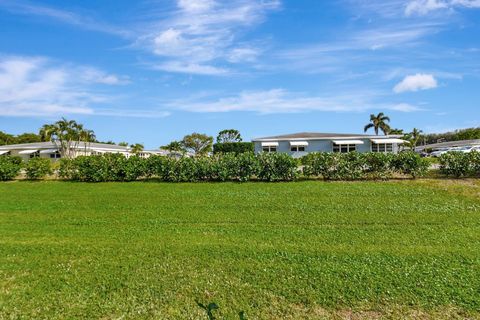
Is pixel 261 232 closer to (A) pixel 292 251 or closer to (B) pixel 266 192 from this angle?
(A) pixel 292 251

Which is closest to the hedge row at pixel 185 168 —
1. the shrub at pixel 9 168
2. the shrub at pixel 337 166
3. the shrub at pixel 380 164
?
the shrub at pixel 337 166

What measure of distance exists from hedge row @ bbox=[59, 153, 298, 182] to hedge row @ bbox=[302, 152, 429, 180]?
1138mm

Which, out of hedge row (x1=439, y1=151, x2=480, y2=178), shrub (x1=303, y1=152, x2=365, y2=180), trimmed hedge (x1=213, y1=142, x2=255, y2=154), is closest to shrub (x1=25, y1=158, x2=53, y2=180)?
shrub (x1=303, y1=152, x2=365, y2=180)

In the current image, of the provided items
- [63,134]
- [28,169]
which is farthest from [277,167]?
[63,134]

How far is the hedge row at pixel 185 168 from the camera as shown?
41.0 ft

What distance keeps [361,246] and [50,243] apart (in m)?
5.50

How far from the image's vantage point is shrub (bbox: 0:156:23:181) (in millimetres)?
14031

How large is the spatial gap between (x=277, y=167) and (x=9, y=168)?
36.3 feet

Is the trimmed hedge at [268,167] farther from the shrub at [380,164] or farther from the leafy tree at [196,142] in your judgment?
the leafy tree at [196,142]

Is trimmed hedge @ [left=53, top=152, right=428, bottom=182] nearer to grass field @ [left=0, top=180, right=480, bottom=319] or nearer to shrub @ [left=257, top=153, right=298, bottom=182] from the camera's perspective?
shrub @ [left=257, top=153, right=298, bottom=182]

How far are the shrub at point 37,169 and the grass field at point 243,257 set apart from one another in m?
4.76

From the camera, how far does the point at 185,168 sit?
12.8 metres

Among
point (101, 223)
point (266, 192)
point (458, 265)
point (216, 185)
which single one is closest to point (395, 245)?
point (458, 265)

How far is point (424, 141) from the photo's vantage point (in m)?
76.5
